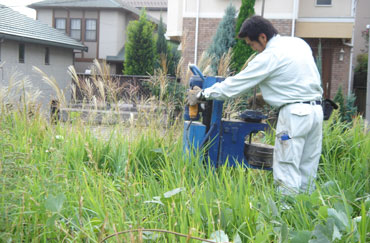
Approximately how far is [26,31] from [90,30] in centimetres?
857

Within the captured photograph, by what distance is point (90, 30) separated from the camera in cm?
2862

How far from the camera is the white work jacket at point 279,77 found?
12.3 feet

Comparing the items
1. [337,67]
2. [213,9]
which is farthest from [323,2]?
[213,9]

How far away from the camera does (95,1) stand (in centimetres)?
2858

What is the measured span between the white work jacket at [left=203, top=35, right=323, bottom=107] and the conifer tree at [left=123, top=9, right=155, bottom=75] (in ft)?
59.8

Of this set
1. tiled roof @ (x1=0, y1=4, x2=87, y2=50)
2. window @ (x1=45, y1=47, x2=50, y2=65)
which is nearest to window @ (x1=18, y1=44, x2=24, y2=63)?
tiled roof @ (x1=0, y1=4, x2=87, y2=50)

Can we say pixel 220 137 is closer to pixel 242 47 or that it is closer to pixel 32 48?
pixel 242 47

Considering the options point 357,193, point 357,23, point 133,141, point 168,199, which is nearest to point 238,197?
point 168,199

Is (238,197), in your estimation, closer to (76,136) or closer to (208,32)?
(76,136)

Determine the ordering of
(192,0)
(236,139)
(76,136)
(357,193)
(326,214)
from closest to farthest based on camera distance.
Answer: (326,214) < (357,193) < (236,139) < (76,136) < (192,0)

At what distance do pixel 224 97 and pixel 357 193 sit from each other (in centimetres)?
126

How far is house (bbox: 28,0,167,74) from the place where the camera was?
1101 inches

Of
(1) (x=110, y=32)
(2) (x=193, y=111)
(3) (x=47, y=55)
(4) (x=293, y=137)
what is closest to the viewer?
(4) (x=293, y=137)

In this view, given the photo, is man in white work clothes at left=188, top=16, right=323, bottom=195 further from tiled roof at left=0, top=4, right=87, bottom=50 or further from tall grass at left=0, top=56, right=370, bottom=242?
tiled roof at left=0, top=4, right=87, bottom=50
